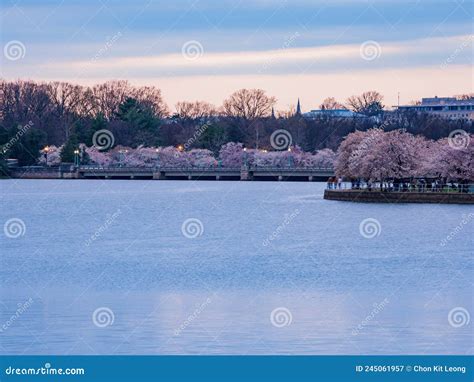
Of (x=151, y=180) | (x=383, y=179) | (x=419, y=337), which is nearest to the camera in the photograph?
(x=419, y=337)

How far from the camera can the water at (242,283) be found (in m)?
19.6

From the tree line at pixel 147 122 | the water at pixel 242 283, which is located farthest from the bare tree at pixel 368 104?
the water at pixel 242 283

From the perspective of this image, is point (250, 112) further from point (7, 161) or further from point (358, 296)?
point (358, 296)

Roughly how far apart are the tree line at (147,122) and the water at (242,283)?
54553mm

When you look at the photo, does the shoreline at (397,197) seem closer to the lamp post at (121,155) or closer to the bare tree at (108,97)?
the lamp post at (121,155)

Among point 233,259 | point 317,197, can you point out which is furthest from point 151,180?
point 233,259

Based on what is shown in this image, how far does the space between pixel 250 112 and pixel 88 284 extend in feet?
299

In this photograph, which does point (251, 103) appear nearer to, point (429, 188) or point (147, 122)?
point (147, 122)

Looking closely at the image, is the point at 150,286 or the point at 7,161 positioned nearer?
the point at 150,286

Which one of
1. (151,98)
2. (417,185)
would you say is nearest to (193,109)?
(151,98)

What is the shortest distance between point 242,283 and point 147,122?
87.7 metres

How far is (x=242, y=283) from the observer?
27188mm
